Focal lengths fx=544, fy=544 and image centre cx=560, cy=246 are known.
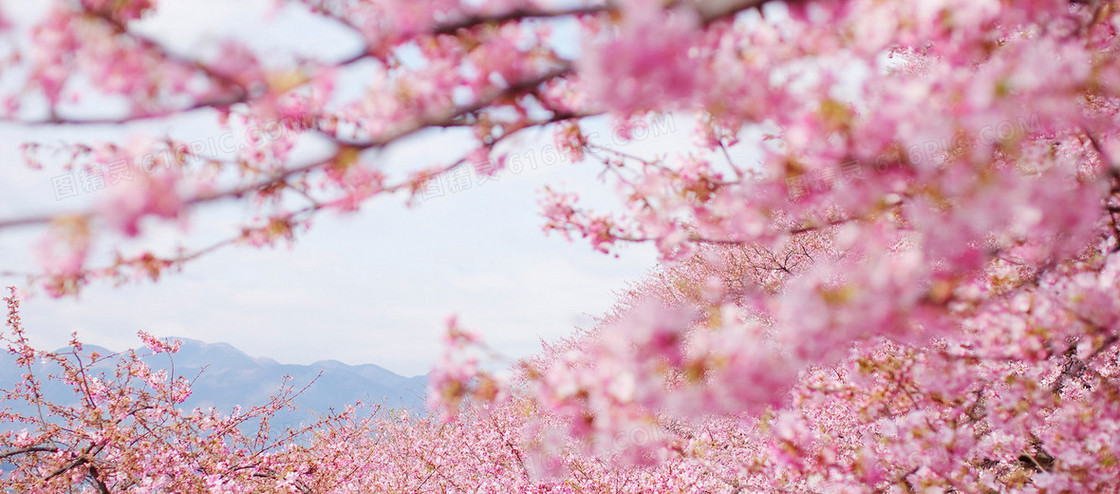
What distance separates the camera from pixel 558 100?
212 cm

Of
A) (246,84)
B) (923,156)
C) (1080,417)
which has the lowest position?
(246,84)

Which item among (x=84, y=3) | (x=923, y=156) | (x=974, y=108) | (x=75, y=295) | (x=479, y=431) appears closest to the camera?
(x=974, y=108)

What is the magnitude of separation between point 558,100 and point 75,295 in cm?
181

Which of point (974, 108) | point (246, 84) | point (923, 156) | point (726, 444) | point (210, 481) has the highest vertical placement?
point (726, 444)

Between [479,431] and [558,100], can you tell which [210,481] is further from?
[558,100]

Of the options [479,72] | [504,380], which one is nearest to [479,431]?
[504,380]

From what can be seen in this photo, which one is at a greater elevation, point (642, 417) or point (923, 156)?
point (923, 156)

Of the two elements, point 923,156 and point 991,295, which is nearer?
point 923,156

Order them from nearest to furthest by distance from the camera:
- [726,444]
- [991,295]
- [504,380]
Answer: [504,380] → [991,295] → [726,444]

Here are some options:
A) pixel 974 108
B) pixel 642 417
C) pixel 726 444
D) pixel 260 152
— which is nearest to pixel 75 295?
pixel 260 152

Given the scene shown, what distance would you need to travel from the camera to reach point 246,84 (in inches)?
56.7

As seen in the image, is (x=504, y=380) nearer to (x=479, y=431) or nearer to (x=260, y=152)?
(x=260, y=152)

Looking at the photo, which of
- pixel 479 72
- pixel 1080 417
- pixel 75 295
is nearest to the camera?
pixel 479 72

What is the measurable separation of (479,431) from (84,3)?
340 inches
